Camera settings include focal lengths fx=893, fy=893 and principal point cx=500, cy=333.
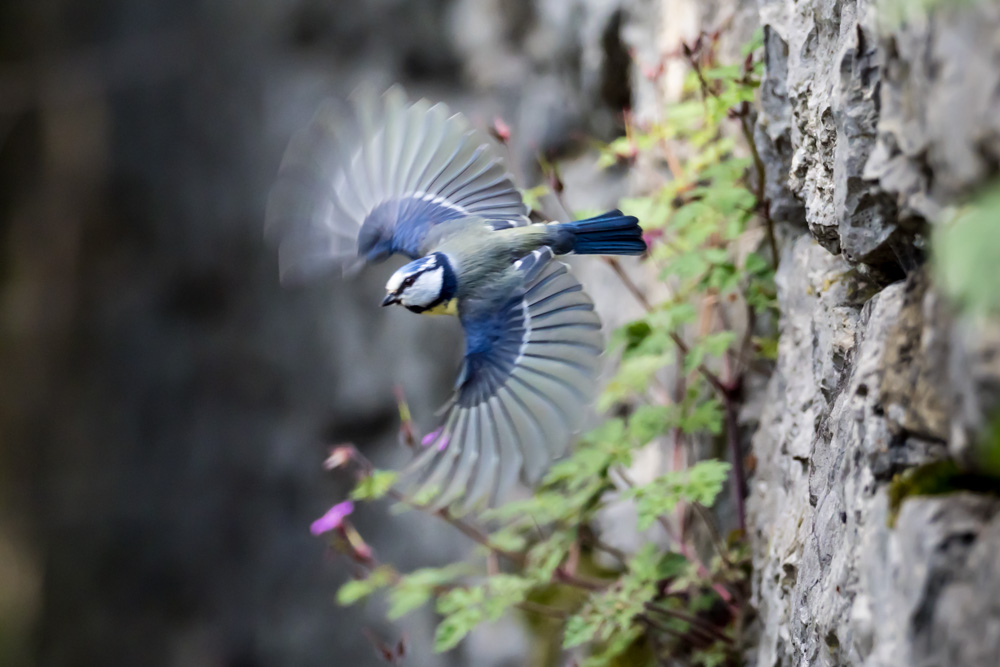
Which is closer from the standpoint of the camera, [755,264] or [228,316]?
[755,264]

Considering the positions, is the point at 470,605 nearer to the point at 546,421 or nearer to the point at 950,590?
the point at 546,421

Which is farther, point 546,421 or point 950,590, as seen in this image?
point 546,421

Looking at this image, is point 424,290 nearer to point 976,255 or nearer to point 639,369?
point 639,369

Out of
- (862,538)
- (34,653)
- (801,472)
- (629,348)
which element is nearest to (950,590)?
(862,538)

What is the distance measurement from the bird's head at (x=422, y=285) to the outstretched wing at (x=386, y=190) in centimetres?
18

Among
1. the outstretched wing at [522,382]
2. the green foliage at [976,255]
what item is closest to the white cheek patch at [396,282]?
the outstretched wing at [522,382]

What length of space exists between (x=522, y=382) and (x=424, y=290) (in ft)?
→ 0.78

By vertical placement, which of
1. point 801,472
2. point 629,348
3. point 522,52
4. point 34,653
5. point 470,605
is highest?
point 522,52

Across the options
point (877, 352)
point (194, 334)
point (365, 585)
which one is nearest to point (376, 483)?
point (365, 585)

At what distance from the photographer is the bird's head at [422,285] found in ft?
4.98

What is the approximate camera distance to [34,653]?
15.1ft

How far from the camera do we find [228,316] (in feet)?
12.8

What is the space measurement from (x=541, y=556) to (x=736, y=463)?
0.43 metres

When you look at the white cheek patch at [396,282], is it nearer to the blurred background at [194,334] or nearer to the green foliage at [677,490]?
the green foliage at [677,490]
